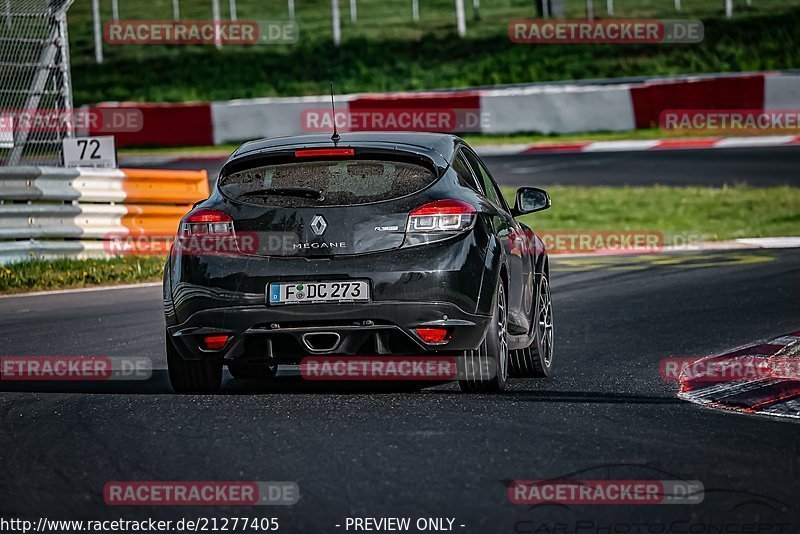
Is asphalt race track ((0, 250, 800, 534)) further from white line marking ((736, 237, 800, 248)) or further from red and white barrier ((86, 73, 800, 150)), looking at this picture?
red and white barrier ((86, 73, 800, 150))

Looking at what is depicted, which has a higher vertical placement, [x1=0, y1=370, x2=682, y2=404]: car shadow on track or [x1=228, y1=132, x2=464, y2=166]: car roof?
[x1=228, y1=132, x2=464, y2=166]: car roof

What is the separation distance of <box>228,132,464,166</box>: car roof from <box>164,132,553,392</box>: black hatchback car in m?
0.02

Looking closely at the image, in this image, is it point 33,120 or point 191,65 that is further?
point 191,65

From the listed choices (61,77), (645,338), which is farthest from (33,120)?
(645,338)

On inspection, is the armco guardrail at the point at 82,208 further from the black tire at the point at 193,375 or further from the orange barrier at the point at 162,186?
the black tire at the point at 193,375

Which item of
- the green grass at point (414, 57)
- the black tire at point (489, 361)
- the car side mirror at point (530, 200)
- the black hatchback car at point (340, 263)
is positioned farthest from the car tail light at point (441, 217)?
the green grass at point (414, 57)

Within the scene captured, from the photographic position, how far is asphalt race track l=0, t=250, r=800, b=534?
5.27 m

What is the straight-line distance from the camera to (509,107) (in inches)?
1278

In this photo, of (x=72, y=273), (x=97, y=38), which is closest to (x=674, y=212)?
(x=72, y=273)

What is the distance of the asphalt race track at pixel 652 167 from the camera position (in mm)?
23875

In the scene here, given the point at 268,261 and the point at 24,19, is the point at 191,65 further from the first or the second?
the point at 268,261

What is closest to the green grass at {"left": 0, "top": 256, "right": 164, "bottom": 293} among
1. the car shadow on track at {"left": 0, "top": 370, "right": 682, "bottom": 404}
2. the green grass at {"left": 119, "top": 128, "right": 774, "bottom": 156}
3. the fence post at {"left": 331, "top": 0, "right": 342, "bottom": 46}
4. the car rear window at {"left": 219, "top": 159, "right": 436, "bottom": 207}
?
the car shadow on track at {"left": 0, "top": 370, "right": 682, "bottom": 404}

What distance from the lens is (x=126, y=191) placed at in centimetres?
1639

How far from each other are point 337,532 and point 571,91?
2747cm
